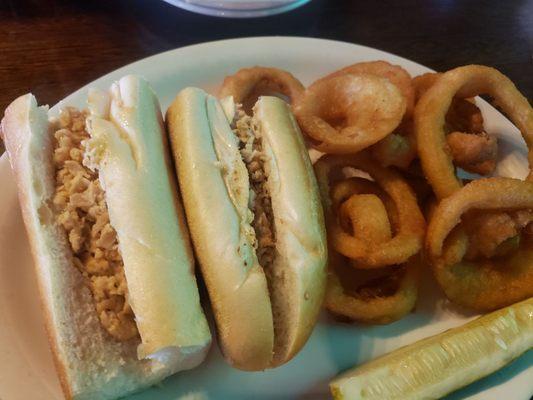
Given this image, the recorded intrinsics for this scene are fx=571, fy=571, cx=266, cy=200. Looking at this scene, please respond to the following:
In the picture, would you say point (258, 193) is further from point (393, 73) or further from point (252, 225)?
point (393, 73)

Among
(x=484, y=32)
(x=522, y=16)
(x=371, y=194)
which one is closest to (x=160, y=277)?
(x=371, y=194)

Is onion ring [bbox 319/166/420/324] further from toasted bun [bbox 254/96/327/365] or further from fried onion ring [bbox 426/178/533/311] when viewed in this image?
toasted bun [bbox 254/96/327/365]

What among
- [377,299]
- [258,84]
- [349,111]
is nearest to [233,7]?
[258,84]

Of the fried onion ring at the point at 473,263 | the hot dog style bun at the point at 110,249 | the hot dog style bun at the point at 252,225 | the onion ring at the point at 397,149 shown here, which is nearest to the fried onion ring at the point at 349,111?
the onion ring at the point at 397,149

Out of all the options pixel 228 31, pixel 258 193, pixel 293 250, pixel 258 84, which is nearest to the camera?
pixel 293 250

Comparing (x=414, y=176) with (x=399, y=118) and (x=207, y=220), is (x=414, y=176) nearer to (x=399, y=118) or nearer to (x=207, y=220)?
(x=399, y=118)
